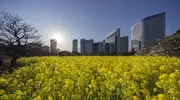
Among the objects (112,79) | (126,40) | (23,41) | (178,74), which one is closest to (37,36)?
(23,41)

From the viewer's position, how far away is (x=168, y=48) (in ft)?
77.5

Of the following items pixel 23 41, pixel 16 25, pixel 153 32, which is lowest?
pixel 23 41

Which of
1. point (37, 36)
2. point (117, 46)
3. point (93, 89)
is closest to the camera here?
point (93, 89)

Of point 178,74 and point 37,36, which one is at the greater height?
point 37,36

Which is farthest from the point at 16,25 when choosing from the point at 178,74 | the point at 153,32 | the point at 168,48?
the point at 153,32

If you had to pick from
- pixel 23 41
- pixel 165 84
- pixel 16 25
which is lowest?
pixel 165 84

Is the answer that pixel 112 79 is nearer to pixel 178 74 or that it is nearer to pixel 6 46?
pixel 178 74

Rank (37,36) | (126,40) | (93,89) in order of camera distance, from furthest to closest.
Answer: (126,40) → (37,36) → (93,89)

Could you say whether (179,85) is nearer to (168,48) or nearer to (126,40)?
(168,48)

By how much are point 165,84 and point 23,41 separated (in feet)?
56.4

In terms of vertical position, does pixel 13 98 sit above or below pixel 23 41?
below

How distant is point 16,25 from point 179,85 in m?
17.7

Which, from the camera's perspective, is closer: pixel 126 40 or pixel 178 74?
pixel 178 74

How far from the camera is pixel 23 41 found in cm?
1997
